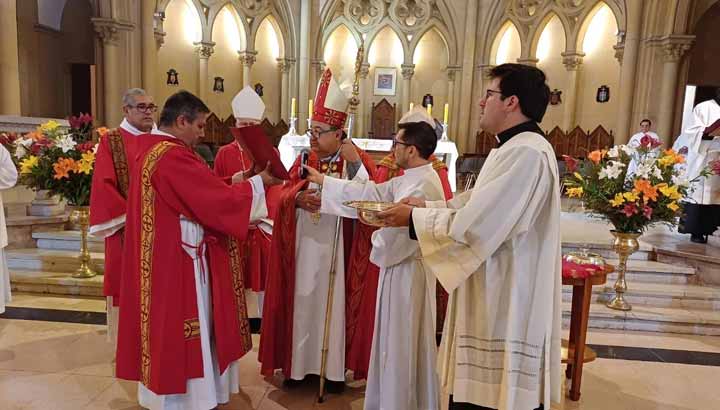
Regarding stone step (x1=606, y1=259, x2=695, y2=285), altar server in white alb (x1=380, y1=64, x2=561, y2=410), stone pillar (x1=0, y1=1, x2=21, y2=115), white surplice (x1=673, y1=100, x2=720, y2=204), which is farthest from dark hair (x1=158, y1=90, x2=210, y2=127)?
white surplice (x1=673, y1=100, x2=720, y2=204)

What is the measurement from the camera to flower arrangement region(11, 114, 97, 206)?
15.6ft

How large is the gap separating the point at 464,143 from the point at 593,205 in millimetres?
9855

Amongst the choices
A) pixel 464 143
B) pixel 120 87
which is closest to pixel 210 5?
pixel 120 87

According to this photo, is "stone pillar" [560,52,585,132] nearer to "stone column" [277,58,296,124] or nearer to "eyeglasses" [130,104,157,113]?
"stone column" [277,58,296,124]

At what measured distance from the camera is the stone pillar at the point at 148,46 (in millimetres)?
10803

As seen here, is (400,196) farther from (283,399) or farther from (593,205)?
(593,205)

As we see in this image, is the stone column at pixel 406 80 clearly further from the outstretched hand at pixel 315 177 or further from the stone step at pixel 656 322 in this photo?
the outstretched hand at pixel 315 177

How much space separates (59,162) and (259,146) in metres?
3.42

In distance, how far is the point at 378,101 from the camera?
1550 cm

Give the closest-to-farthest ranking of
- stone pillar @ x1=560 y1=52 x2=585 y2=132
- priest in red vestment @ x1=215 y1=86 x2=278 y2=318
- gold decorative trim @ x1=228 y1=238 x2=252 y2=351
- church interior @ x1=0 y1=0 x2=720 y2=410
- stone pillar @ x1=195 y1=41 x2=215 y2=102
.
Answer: gold decorative trim @ x1=228 y1=238 x2=252 y2=351, church interior @ x1=0 y1=0 x2=720 y2=410, priest in red vestment @ x1=215 y1=86 x2=278 y2=318, stone pillar @ x1=195 y1=41 x2=215 y2=102, stone pillar @ x1=560 y1=52 x2=585 y2=132

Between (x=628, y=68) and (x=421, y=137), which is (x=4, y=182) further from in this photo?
(x=628, y=68)

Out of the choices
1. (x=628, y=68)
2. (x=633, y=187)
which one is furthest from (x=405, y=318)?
(x=628, y=68)

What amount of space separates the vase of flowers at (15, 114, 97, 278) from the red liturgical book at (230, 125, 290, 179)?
3167 mm

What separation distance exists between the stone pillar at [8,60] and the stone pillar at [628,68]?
1235cm
